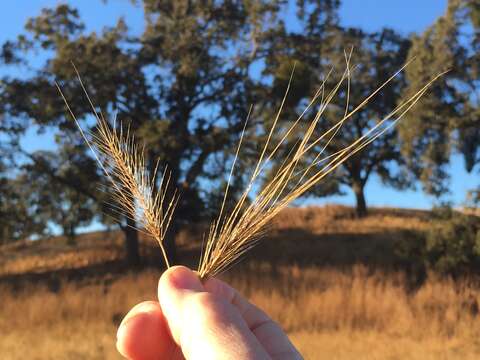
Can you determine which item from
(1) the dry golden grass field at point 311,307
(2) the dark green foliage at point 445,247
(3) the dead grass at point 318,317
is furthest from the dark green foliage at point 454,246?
(3) the dead grass at point 318,317

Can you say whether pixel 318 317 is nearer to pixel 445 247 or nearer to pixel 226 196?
pixel 445 247

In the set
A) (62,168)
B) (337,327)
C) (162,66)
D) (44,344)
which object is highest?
→ (162,66)

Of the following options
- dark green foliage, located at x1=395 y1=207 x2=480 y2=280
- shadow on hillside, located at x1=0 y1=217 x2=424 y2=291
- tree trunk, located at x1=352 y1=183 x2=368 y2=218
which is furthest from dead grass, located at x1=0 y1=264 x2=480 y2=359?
tree trunk, located at x1=352 y1=183 x2=368 y2=218

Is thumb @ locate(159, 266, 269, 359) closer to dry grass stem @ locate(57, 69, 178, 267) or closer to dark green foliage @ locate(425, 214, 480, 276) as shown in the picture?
dry grass stem @ locate(57, 69, 178, 267)

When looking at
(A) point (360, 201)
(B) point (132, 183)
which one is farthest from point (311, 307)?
(A) point (360, 201)

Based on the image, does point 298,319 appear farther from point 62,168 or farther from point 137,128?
point 62,168

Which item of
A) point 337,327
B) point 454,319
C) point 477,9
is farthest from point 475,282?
point 477,9

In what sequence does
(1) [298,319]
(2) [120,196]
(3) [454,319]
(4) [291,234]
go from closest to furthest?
1. (2) [120,196]
2. (3) [454,319]
3. (1) [298,319]
4. (4) [291,234]

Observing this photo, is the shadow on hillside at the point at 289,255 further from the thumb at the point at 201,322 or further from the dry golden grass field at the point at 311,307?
the thumb at the point at 201,322
